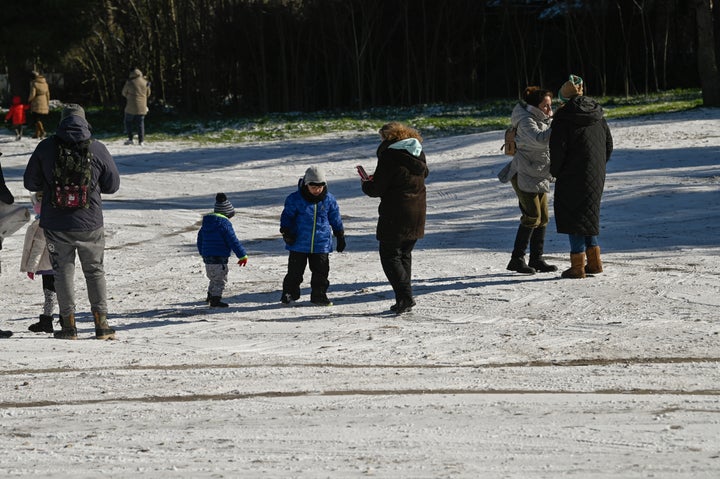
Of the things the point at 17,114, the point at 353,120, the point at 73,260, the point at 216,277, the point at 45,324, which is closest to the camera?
the point at 73,260

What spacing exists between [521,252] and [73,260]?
4.03 m

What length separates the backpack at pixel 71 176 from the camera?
730 centimetres

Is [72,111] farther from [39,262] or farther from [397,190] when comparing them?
[397,190]

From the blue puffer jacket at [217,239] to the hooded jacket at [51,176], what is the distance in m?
1.59

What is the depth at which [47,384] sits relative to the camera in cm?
646

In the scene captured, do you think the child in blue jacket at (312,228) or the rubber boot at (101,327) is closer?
the rubber boot at (101,327)

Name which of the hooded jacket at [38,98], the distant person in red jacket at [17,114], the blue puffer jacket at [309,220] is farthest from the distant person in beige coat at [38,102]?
the blue puffer jacket at [309,220]

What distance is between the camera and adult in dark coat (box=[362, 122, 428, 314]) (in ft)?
27.5

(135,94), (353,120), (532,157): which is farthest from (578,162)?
(353,120)

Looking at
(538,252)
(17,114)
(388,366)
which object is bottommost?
(388,366)

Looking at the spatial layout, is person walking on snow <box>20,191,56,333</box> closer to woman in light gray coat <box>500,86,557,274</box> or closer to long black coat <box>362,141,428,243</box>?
long black coat <box>362,141,428,243</box>

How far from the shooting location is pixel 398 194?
840 cm

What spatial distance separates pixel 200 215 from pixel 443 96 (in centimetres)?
1460

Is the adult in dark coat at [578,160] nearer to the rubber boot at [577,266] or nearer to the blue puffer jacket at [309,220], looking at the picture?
the rubber boot at [577,266]
